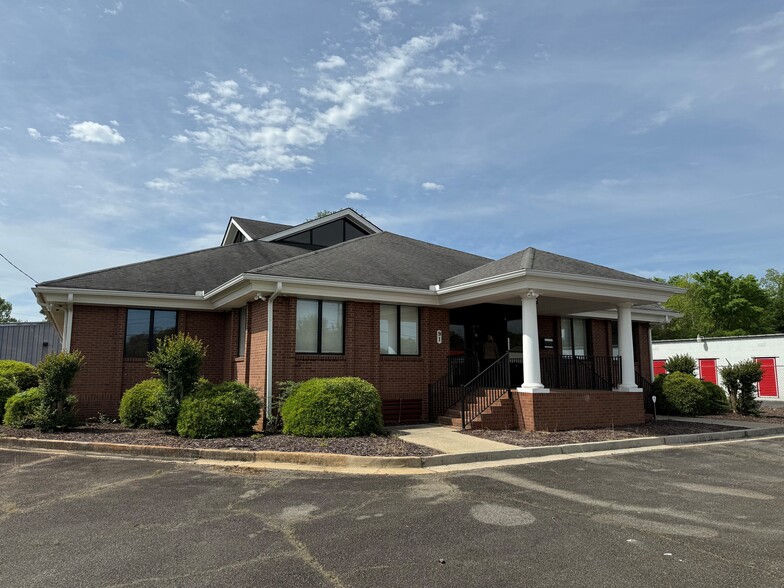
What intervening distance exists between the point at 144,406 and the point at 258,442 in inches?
164

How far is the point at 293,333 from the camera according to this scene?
41.2 ft

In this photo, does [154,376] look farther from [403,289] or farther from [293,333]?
[403,289]

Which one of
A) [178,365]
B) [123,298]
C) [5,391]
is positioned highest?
[123,298]

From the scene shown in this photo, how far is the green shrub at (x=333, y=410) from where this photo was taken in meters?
10.5

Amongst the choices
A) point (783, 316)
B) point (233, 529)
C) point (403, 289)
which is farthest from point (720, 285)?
point (233, 529)

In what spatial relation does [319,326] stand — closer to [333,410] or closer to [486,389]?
[333,410]

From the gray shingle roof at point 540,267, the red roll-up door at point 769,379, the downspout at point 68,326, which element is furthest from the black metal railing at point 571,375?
the red roll-up door at point 769,379

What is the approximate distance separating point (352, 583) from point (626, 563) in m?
2.32

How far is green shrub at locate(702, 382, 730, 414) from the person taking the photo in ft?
56.8

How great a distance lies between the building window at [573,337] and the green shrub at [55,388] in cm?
1388

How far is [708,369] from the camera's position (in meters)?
30.8

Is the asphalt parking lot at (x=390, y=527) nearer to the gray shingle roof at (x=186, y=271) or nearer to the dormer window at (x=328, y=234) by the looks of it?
the gray shingle roof at (x=186, y=271)

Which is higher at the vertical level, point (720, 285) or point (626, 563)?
point (720, 285)

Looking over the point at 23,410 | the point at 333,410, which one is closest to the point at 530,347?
the point at 333,410
